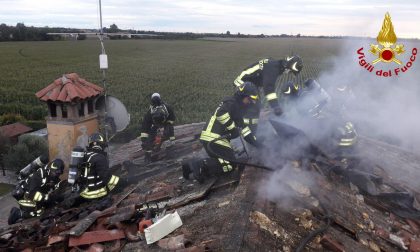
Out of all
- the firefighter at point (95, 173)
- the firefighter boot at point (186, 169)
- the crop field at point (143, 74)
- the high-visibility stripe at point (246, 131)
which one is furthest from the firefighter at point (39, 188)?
the crop field at point (143, 74)

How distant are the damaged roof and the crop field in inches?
301

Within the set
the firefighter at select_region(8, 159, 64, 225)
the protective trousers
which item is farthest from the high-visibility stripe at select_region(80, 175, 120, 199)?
the protective trousers

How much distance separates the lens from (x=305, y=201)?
5543 mm

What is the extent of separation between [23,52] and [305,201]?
60.3 metres

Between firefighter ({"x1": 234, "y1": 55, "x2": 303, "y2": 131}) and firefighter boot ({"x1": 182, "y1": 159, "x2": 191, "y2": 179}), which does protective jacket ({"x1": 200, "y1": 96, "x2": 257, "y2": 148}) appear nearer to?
firefighter boot ({"x1": 182, "y1": 159, "x2": 191, "y2": 179})

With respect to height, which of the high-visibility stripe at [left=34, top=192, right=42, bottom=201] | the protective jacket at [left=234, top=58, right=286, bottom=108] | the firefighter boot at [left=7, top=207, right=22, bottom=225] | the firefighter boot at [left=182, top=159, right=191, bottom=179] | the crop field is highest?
the protective jacket at [left=234, top=58, right=286, bottom=108]

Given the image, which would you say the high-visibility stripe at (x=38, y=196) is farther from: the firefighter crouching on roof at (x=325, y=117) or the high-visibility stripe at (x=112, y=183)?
the firefighter crouching on roof at (x=325, y=117)

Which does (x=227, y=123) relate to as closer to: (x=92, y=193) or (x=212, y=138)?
(x=212, y=138)

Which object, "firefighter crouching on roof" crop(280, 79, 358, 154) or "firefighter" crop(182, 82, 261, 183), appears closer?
"firefighter" crop(182, 82, 261, 183)

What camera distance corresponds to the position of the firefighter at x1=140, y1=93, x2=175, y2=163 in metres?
8.78

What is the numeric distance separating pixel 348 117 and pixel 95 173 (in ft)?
23.1

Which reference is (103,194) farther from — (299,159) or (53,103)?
(299,159)

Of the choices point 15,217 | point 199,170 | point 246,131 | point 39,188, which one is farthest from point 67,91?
point 246,131

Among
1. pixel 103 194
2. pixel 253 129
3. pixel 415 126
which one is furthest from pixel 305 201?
pixel 415 126
